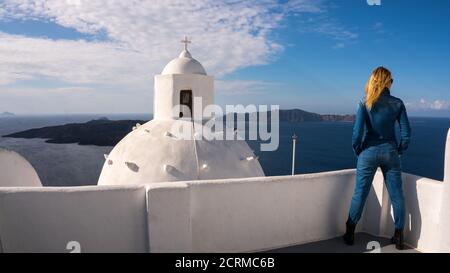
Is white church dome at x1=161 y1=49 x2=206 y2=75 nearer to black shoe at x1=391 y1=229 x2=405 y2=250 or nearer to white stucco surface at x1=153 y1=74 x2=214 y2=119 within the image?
white stucco surface at x1=153 y1=74 x2=214 y2=119

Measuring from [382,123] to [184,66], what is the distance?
18.0 feet

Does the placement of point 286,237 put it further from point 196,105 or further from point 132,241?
point 196,105

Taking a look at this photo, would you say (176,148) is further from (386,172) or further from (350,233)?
(386,172)

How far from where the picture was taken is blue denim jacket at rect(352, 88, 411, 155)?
4.14 m

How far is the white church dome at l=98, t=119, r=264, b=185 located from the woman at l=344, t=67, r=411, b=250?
3.52 m

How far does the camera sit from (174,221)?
12.5 feet

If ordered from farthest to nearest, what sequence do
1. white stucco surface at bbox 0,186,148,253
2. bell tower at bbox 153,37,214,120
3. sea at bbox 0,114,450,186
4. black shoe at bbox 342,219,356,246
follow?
sea at bbox 0,114,450,186 → bell tower at bbox 153,37,214,120 → black shoe at bbox 342,219,356,246 → white stucco surface at bbox 0,186,148,253

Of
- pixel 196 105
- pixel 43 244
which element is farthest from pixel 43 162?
pixel 43 244

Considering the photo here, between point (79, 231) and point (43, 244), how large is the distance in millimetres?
385

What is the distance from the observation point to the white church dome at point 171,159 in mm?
7137

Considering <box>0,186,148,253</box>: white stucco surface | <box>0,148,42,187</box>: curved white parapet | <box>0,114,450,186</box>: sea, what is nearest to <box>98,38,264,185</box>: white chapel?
<box>0,148,42,187</box>: curved white parapet

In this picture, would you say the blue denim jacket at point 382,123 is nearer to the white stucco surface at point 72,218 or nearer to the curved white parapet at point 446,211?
the curved white parapet at point 446,211

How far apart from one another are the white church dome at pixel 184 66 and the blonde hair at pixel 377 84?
512 centimetres

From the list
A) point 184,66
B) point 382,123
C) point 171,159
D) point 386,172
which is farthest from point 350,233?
point 184,66
